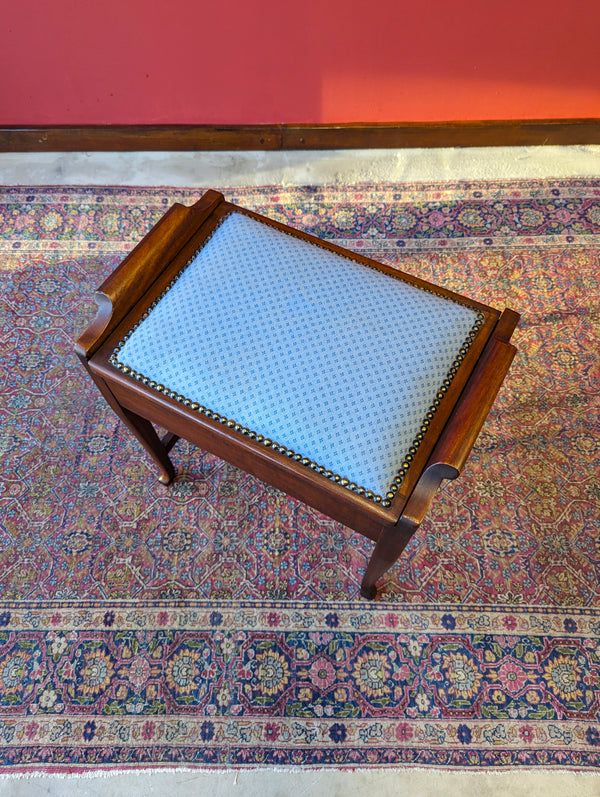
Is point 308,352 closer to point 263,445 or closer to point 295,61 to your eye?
point 263,445

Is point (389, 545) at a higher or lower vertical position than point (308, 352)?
lower

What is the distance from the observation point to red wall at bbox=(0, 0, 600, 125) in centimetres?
148

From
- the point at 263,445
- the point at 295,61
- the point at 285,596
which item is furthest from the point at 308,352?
the point at 295,61

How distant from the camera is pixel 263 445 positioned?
90 cm

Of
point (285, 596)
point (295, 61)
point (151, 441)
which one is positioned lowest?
point (285, 596)

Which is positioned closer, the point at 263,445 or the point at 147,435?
the point at 263,445

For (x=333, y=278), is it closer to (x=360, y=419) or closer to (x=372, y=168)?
(x=360, y=419)

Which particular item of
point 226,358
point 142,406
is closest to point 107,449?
point 142,406

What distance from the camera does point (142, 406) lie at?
1.00 m

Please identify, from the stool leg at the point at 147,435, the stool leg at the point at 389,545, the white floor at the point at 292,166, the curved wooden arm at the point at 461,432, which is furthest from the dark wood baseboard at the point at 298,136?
the stool leg at the point at 389,545

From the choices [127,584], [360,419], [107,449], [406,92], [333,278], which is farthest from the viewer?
[406,92]

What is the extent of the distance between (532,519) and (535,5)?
1.32 metres

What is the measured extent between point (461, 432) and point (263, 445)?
306mm

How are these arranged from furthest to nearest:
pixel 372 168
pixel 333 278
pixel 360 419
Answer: pixel 372 168
pixel 333 278
pixel 360 419
